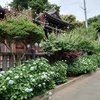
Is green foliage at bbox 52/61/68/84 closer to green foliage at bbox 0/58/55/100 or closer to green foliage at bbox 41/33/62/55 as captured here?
green foliage at bbox 41/33/62/55

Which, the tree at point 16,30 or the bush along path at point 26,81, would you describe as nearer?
the bush along path at point 26,81

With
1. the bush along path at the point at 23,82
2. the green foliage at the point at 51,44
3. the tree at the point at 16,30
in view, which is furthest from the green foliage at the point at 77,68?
the tree at the point at 16,30

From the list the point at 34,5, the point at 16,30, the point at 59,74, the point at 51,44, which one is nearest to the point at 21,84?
the point at 16,30

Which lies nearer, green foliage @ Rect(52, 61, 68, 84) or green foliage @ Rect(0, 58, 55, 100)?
green foliage @ Rect(0, 58, 55, 100)

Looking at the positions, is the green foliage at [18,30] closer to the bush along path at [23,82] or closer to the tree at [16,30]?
the tree at [16,30]

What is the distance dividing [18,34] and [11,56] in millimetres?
1105

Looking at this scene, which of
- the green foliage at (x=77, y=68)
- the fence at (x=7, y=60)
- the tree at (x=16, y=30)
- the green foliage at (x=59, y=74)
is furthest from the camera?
the green foliage at (x=77, y=68)

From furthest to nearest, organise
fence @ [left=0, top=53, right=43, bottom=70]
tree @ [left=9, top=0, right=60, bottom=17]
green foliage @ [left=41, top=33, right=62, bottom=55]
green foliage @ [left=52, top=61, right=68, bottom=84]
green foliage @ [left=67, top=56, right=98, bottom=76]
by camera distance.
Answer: tree @ [left=9, top=0, right=60, bottom=17] < green foliage @ [left=67, top=56, right=98, bottom=76] < green foliage @ [left=41, top=33, right=62, bottom=55] < green foliage @ [left=52, top=61, right=68, bottom=84] < fence @ [left=0, top=53, right=43, bottom=70]

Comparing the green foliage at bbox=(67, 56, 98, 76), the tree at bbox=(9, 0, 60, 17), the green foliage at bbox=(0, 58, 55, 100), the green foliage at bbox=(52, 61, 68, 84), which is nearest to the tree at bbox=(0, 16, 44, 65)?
the green foliage at bbox=(0, 58, 55, 100)

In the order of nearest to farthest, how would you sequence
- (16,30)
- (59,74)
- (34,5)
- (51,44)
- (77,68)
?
1. (16,30)
2. (59,74)
3. (51,44)
4. (77,68)
5. (34,5)

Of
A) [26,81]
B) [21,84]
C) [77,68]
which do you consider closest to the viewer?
[21,84]

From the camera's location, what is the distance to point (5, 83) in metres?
3.38

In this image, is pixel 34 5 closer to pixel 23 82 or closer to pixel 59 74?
pixel 59 74

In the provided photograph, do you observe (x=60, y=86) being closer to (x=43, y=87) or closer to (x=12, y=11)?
(x=43, y=87)
